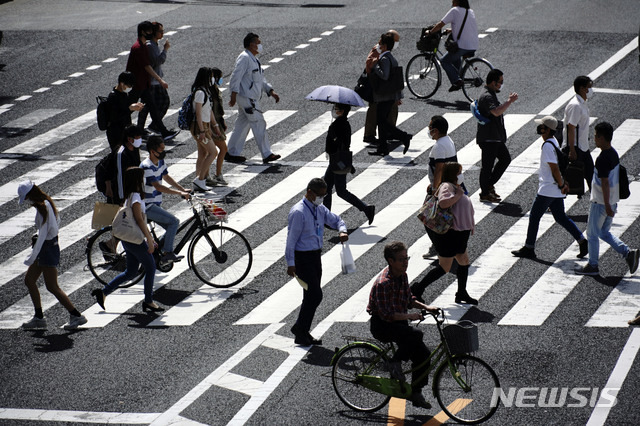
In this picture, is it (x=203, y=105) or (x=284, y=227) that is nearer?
(x=284, y=227)

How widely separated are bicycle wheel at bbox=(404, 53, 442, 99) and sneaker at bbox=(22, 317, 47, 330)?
11044 millimetres

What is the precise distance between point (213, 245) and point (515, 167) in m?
6.25

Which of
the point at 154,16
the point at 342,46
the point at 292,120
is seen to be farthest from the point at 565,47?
the point at 154,16

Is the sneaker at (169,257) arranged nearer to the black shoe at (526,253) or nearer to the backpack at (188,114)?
the backpack at (188,114)

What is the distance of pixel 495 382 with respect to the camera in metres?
10.1

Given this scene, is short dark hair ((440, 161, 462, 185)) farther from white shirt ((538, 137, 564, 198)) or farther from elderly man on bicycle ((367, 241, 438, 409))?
elderly man on bicycle ((367, 241, 438, 409))

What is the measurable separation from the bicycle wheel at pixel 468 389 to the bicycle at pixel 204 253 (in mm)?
4295

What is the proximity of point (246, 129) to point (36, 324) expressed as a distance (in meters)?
6.72

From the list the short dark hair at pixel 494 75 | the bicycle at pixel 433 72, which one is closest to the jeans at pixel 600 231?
the short dark hair at pixel 494 75

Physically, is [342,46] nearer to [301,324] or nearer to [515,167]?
[515,167]

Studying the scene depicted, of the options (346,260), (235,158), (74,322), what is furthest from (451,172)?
(235,158)

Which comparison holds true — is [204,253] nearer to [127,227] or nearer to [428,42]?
[127,227]

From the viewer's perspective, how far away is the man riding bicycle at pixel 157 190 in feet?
45.5

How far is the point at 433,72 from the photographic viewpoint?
72.2 feet
